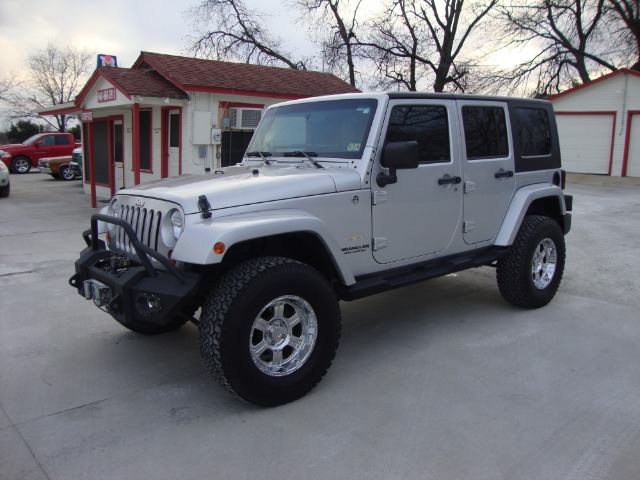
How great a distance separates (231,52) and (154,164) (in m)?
19.0

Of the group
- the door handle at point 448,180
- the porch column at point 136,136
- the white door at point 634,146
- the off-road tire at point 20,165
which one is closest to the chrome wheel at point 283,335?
the door handle at point 448,180

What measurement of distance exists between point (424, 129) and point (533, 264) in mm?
1934

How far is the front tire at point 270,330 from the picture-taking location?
10.6 ft

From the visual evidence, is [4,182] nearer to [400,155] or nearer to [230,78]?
[230,78]

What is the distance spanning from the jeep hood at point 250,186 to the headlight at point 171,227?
90 millimetres

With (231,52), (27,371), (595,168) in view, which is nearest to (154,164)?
(27,371)

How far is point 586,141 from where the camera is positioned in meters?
21.8

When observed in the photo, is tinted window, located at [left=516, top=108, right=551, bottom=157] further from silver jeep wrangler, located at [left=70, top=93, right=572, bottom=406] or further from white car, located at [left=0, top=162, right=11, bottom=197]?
white car, located at [left=0, top=162, right=11, bottom=197]

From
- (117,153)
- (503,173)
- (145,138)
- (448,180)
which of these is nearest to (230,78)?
(145,138)

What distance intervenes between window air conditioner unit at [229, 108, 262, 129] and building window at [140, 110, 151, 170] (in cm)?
242

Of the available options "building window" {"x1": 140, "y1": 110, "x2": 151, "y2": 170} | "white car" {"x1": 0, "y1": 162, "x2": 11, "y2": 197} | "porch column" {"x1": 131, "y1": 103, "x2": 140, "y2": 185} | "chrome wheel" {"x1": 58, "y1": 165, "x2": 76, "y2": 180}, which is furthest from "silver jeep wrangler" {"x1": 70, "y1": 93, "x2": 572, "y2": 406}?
"chrome wheel" {"x1": 58, "y1": 165, "x2": 76, "y2": 180}

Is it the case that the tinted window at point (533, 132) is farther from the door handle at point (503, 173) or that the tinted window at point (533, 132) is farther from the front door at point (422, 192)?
the front door at point (422, 192)

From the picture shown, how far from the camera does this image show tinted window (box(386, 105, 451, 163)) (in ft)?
14.0

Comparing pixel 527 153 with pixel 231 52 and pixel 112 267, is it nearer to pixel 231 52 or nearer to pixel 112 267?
pixel 112 267
